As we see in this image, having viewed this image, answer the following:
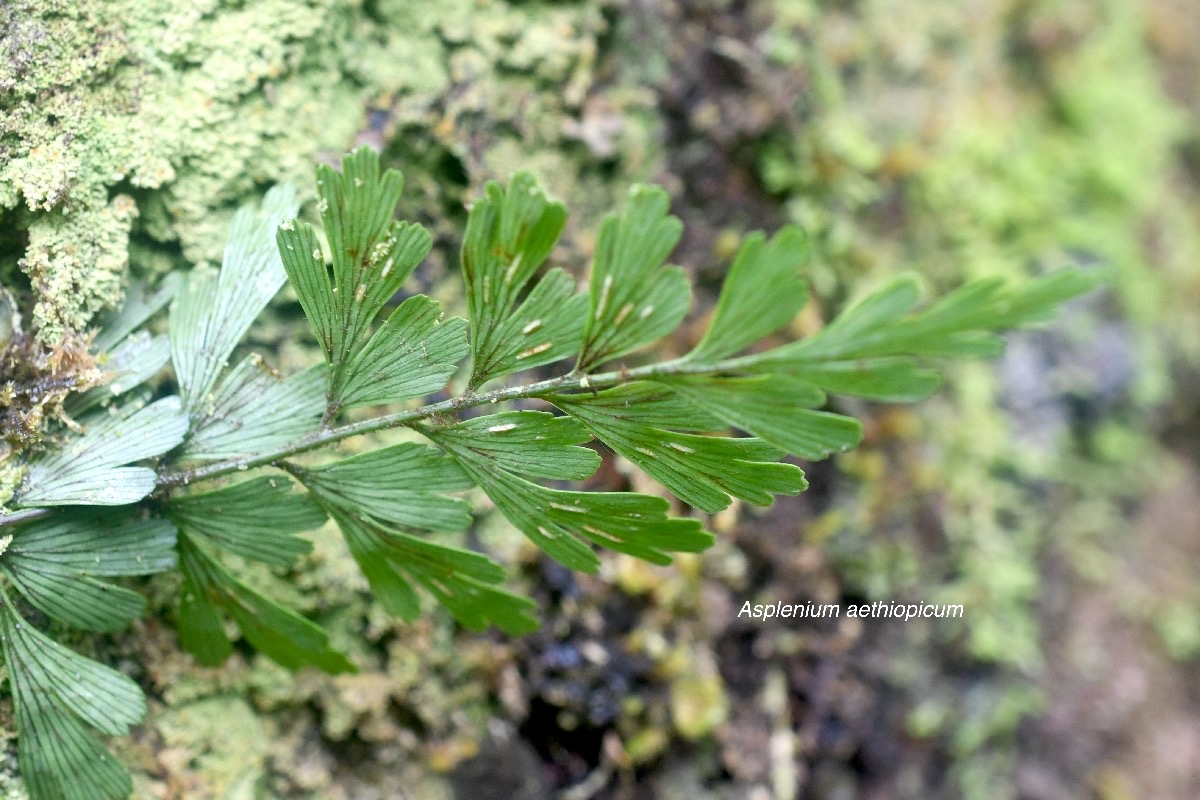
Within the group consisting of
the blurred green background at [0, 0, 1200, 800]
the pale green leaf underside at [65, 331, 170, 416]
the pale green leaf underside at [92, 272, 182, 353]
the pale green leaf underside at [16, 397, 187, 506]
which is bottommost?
the blurred green background at [0, 0, 1200, 800]

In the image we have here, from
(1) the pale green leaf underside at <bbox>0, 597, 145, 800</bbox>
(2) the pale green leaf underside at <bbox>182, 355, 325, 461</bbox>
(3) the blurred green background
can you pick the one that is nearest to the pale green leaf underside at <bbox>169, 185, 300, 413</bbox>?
(2) the pale green leaf underside at <bbox>182, 355, 325, 461</bbox>

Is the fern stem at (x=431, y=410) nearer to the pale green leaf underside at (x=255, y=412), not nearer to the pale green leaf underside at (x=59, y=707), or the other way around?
the pale green leaf underside at (x=255, y=412)

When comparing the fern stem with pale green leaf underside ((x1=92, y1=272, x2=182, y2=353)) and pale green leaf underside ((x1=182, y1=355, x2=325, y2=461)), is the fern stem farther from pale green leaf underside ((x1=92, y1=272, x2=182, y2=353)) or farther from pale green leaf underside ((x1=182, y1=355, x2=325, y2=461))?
pale green leaf underside ((x1=92, y1=272, x2=182, y2=353))

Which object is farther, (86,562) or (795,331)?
(795,331)

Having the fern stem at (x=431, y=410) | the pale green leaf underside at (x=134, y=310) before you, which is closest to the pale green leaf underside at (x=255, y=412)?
the fern stem at (x=431, y=410)

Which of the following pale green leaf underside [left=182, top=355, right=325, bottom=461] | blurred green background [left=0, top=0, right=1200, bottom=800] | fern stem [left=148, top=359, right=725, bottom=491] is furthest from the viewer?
blurred green background [left=0, top=0, right=1200, bottom=800]

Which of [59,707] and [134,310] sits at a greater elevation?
[134,310]

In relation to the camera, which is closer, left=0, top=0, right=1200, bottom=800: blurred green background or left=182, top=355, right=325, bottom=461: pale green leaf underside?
left=182, top=355, right=325, bottom=461: pale green leaf underside

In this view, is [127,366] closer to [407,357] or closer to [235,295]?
[235,295]

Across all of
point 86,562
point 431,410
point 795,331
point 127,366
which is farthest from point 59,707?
point 795,331
